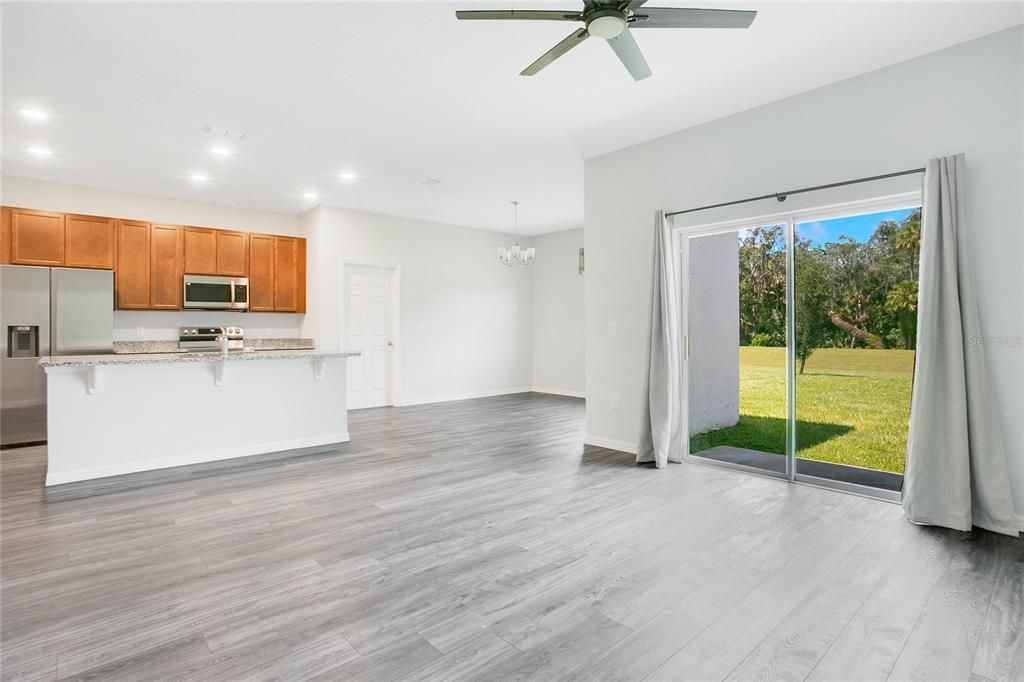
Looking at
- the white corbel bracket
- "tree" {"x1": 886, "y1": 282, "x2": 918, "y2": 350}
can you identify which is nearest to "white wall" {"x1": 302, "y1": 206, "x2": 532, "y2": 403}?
the white corbel bracket

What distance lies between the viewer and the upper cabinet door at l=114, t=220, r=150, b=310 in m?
6.19

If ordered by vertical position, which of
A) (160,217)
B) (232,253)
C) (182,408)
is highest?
(160,217)

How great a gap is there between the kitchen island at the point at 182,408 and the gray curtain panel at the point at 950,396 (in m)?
4.73

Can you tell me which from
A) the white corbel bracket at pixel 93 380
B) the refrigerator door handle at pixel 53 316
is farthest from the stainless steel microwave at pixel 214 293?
the white corbel bracket at pixel 93 380

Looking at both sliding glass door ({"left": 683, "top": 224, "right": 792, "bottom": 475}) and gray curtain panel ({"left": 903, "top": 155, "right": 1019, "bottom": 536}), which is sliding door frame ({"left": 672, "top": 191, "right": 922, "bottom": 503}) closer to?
sliding glass door ({"left": 683, "top": 224, "right": 792, "bottom": 475})

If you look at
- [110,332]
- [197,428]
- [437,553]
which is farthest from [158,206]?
[437,553]

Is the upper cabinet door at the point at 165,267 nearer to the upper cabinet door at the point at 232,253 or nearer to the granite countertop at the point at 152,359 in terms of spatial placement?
the upper cabinet door at the point at 232,253

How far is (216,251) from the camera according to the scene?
6836 millimetres

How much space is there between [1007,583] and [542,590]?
2.09m

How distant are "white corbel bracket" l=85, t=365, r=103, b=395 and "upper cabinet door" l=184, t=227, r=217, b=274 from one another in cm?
300

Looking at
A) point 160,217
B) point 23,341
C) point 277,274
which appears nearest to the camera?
point 23,341

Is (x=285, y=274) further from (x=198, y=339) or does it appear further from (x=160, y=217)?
(x=160, y=217)

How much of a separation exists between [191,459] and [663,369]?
4144 millimetres

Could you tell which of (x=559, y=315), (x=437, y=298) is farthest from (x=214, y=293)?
(x=559, y=315)
